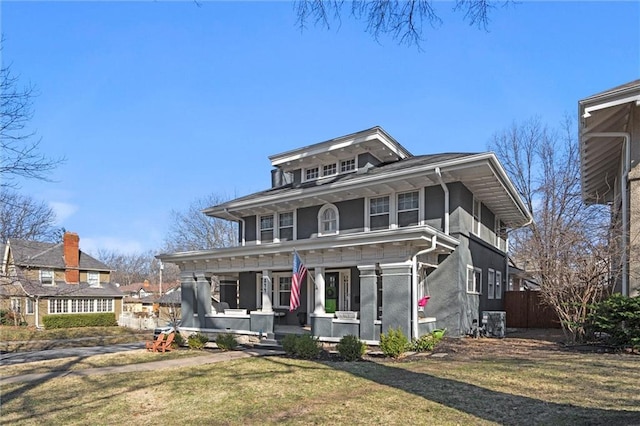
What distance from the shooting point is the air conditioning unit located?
55.2 ft

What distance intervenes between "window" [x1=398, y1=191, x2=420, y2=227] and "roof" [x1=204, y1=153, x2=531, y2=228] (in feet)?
1.77

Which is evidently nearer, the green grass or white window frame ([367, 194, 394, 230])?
the green grass

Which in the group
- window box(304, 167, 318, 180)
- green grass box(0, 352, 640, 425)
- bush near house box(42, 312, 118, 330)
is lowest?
bush near house box(42, 312, 118, 330)

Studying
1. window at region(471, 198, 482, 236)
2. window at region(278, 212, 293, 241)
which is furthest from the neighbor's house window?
window at region(278, 212, 293, 241)

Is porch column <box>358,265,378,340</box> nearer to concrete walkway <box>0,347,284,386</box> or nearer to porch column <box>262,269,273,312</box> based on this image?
concrete walkway <box>0,347,284,386</box>

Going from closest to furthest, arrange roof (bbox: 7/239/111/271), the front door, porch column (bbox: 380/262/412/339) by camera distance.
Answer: porch column (bbox: 380/262/412/339) → the front door → roof (bbox: 7/239/111/271)

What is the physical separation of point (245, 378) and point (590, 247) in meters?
10.4

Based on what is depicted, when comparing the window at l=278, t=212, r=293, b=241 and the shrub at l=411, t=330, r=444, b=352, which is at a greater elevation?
the window at l=278, t=212, r=293, b=241

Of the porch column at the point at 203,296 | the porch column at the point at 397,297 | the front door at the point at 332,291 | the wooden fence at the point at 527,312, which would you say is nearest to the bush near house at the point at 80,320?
the porch column at the point at 203,296

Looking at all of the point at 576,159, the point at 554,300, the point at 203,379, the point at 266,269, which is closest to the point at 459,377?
the point at 203,379

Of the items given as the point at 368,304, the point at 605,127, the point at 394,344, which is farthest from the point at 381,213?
the point at 605,127

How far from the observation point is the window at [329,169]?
65.9 ft

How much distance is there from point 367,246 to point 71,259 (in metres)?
31.7

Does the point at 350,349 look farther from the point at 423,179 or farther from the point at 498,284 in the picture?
the point at 498,284
